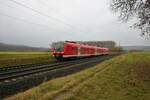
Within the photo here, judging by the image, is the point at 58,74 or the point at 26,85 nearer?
the point at 26,85

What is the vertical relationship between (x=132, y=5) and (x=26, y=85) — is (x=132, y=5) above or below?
above

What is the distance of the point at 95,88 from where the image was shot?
12.9m

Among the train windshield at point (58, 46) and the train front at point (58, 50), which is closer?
the train front at point (58, 50)

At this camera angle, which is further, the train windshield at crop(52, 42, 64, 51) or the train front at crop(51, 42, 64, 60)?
the train windshield at crop(52, 42, 64, 51)

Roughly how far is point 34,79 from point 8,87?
120 inches

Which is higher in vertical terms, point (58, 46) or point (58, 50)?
point (58, 46)

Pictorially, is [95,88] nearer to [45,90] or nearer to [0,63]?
[45,90]

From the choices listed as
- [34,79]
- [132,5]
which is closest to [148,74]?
[132,5]

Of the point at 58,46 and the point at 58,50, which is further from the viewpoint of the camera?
the point at 58,46

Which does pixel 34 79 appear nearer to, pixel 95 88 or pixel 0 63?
pixel 95 88

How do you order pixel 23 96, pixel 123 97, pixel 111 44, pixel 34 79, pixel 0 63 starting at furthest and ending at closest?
pixel 111 44
pixel 0 63
pixel 34 79
pixel 123 97
pixel 23 96

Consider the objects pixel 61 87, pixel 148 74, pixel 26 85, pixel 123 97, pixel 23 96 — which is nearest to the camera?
pixel 23 96

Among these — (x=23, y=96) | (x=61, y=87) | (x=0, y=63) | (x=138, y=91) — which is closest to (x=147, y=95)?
(x=138, y=91)

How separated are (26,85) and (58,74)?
18.0 ft
